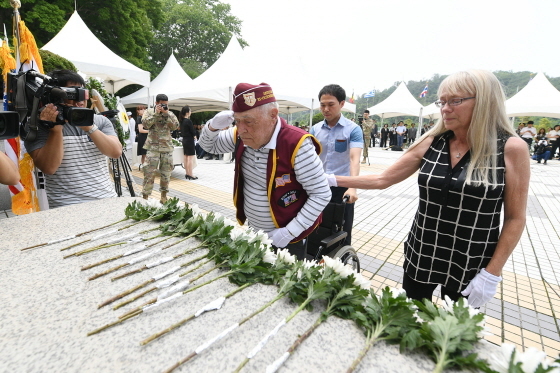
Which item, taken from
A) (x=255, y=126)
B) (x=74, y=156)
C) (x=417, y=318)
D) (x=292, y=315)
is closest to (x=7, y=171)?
(x=74, y=156)

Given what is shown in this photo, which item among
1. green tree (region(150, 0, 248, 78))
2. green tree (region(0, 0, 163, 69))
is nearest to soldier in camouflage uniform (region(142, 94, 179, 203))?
green tree (region(0, 0, 163, 69))

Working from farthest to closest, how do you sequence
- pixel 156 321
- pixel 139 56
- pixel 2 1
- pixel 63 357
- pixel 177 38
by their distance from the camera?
pixel 177 38 → pixel 139 56 → pixel 2 1 → pixel 156 321 → pixel 63 357

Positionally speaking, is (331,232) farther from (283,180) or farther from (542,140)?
(542,140)

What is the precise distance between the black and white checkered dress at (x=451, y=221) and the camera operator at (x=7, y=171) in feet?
6.90

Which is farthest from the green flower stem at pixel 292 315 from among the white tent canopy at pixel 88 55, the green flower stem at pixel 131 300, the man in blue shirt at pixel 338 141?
the white tent canopy at pixel 88 55

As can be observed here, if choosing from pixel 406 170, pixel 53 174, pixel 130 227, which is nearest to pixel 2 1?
pixel 53 174

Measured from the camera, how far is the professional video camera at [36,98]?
167cm

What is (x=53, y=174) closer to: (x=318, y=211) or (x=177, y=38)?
(x=318, y=211)

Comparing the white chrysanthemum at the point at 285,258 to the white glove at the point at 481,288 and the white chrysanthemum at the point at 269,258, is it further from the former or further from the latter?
the white glove at the point at 481,288

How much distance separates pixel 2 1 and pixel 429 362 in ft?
55.5

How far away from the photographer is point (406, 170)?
6.56 feet

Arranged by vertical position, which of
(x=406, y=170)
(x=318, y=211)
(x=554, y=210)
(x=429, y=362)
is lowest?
(x=554, y=210)

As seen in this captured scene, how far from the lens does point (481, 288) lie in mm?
1629

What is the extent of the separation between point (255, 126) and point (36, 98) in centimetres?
116
